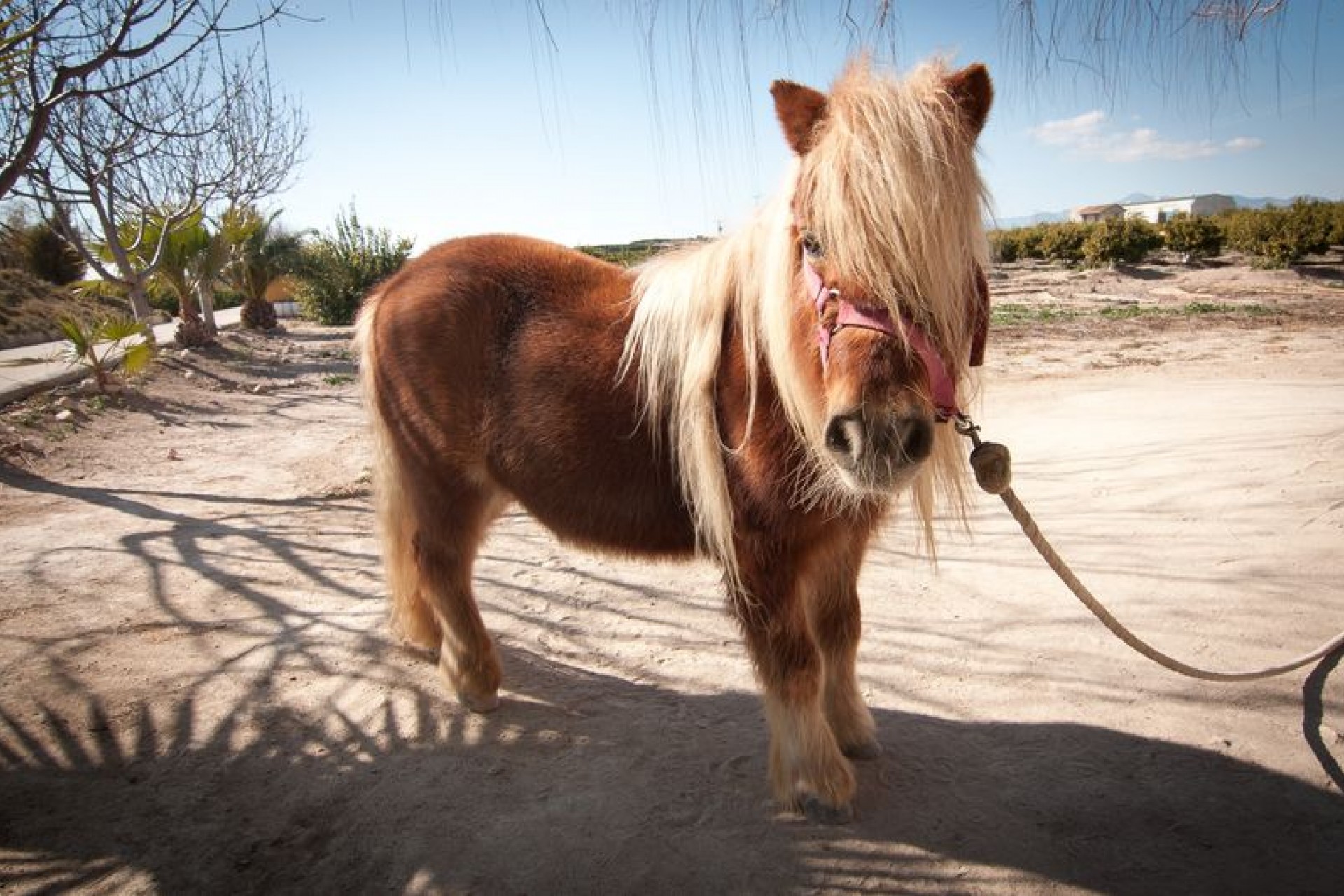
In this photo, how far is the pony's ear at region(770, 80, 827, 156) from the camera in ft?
6.15

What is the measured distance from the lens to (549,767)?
2.48 m

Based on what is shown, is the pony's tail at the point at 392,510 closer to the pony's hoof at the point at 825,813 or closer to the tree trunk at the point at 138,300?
the pony's hoof at the point at 825,813

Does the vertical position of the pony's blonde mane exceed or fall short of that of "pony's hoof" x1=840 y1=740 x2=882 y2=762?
it exceeds it

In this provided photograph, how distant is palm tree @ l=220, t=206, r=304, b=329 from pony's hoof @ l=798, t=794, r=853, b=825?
21403 mm

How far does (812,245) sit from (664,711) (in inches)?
75.5

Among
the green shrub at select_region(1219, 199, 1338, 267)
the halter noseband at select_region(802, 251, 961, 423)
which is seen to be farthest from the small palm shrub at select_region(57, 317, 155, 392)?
the green shrub at select_region(1219, 199, 1338, 267)

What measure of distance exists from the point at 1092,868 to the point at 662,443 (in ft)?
5.76

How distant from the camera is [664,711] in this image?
A: 9.07 feet

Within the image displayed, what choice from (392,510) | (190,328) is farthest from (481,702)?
(190,328)

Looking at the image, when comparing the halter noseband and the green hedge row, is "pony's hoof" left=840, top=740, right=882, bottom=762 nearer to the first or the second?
the halter noseband

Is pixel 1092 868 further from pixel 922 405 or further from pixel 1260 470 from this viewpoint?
pixel 1260 470

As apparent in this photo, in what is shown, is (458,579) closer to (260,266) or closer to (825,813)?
(825,813)

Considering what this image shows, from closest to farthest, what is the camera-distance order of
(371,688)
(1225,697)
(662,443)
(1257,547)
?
(662,443) < (1225,697) < (371,688) < (1257,547)

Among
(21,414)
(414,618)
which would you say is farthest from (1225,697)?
(21,414)
